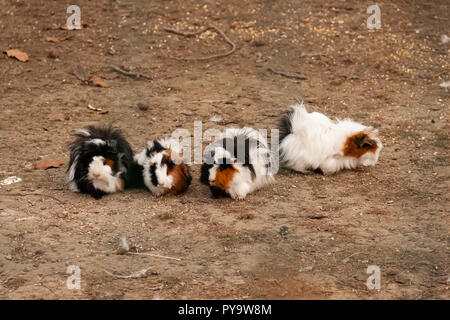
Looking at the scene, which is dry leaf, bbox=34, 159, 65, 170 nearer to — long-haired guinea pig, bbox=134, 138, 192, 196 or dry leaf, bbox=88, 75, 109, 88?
long-haired guinea pig, bbox=134, 138, 192, 196

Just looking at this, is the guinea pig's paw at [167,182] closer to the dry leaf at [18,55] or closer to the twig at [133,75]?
the twig at [133,75]

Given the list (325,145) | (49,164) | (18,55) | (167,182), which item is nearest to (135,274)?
(167,182)

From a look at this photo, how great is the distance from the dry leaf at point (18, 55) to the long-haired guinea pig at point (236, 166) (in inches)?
171

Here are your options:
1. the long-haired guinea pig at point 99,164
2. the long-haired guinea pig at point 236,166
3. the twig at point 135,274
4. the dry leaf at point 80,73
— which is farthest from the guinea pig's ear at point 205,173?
the dry leaf at point 80,73

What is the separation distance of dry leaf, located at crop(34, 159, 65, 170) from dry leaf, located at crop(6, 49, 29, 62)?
297cm

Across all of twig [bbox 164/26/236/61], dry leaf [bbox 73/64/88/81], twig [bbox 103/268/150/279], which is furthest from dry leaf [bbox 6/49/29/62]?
twig [bbox 103/268/150/279]

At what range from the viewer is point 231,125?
23.7 feet

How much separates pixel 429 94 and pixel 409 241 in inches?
145

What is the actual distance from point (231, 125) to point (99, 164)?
7.19 feet

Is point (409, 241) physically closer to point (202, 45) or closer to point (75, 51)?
point (202, 45)

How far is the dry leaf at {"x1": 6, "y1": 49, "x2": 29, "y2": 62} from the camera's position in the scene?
28.5 feet

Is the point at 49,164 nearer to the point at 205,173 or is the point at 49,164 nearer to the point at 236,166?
the point at 205,173

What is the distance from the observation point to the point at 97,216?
17.8ft

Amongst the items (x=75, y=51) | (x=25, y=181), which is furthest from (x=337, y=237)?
(x=75, y=51)
